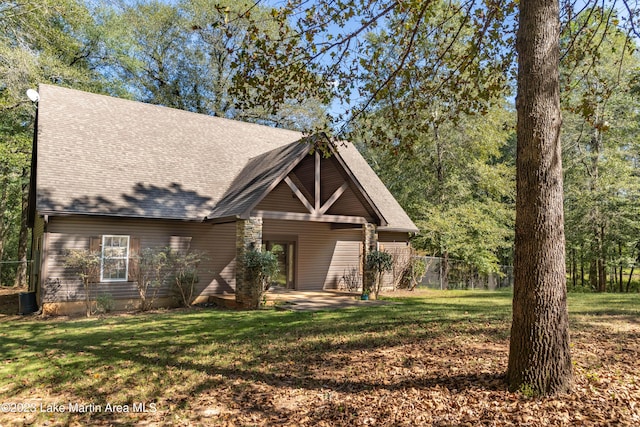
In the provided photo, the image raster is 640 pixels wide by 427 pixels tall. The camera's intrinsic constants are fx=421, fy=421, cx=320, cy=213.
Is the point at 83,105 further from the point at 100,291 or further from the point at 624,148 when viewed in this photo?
the point at 624,148

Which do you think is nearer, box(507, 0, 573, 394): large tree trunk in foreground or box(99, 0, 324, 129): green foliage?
box(507, 0, 573, 394): large tree trunk in foreground

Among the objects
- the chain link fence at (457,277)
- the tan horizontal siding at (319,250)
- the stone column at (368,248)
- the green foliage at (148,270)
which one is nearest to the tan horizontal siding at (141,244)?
the green foliage at (148,270)

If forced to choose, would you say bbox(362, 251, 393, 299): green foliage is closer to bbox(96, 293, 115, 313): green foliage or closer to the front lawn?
the front lawn

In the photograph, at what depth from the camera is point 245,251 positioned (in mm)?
11836

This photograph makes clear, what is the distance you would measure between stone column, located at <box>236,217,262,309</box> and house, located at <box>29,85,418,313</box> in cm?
6

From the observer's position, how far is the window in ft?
39.5

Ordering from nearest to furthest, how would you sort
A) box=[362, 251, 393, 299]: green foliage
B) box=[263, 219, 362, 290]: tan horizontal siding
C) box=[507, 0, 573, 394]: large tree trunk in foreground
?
box=[507, 0, 573, 394]: large tree trunk in foreground < box=[362, 251, 393, 299]: green foliage < box=[263, 219, 362, 290]: tan horizontal siding

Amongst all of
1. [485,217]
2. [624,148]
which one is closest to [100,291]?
[485,217]

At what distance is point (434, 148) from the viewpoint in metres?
23.6

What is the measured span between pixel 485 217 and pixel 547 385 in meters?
18.9

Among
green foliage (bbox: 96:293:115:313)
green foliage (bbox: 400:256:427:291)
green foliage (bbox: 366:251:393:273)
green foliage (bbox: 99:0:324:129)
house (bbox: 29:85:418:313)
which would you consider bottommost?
green foliage (bbox: 96:293:115:313)

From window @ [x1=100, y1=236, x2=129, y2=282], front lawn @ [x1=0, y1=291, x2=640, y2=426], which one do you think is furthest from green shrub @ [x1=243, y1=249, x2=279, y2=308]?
window @ [x1=100, y1=236, x2=129, y2=282]

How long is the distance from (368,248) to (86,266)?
8.52 meters

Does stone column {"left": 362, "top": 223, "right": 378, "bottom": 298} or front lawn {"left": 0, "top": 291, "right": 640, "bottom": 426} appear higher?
stone column {"left": 362, "top": 223, "right": 378, "bottom": 298}
